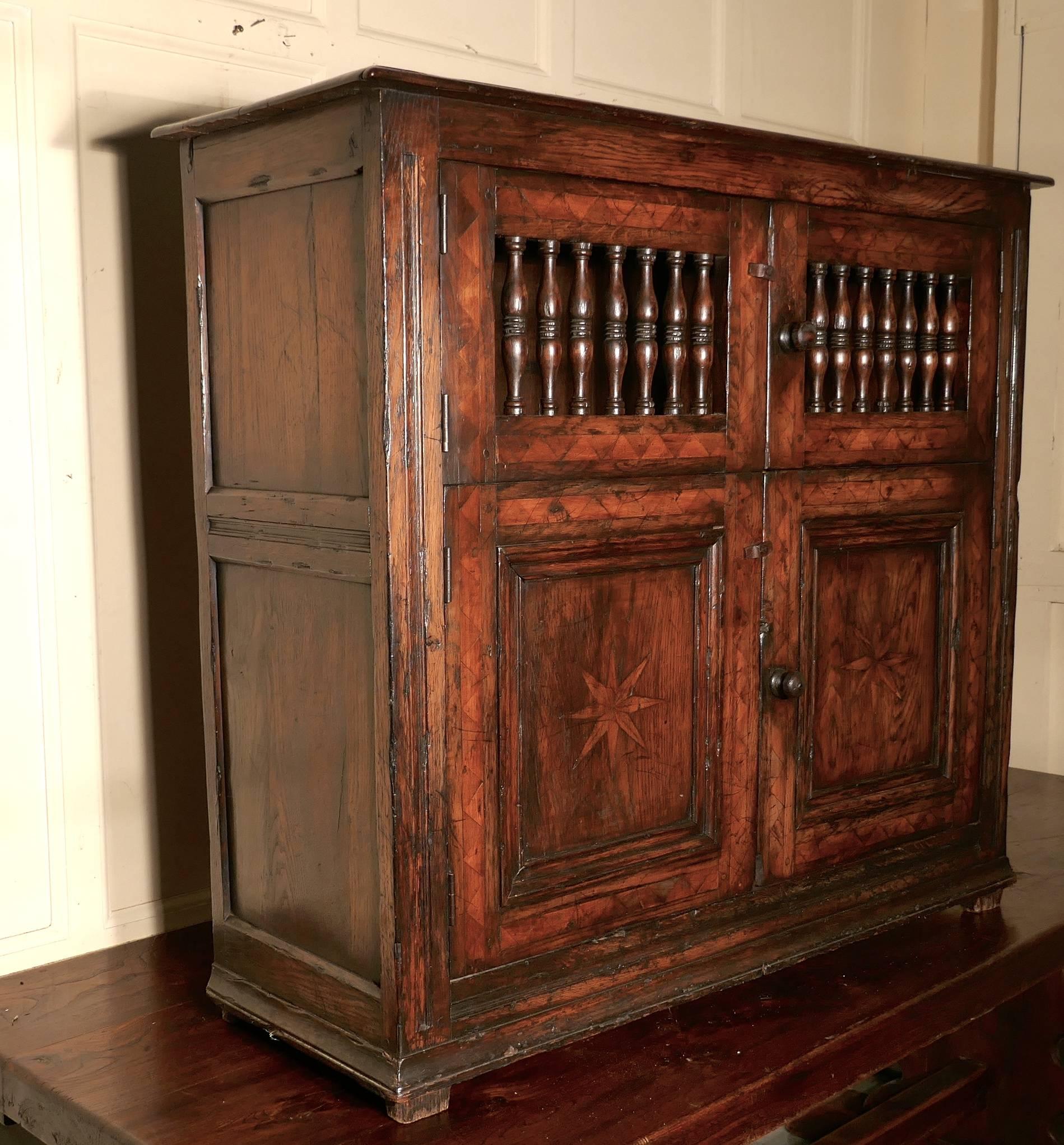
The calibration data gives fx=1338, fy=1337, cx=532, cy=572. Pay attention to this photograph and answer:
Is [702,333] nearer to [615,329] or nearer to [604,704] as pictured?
[615,329]

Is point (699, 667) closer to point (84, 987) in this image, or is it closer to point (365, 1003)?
point (365, 1003)

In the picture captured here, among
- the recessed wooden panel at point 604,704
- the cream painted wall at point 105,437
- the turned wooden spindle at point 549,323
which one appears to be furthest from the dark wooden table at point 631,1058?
the turned wooden spindle at point 549,323

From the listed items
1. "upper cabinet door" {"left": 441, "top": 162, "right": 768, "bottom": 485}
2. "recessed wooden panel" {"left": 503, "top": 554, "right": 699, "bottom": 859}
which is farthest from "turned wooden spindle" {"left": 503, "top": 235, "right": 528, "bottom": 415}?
"recessed wooden panel" {"left": 503, "top": 554, "right": 699, "bottom": 859}

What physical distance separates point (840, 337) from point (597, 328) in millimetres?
426

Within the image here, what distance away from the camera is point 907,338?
2.24 m

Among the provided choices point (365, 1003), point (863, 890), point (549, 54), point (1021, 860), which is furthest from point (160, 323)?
point (1021, 860)

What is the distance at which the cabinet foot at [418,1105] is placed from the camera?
1.67 metres

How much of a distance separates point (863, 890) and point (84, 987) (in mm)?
1256

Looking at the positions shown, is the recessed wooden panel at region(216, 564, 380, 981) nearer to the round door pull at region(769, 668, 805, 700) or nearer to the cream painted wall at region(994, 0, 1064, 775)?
the round door pull at region(769, 668, 805, 700)

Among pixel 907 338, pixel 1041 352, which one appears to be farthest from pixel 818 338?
pixel 1041 352

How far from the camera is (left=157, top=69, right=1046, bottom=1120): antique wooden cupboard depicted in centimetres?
165

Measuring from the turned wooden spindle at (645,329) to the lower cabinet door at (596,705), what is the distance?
0.13 m

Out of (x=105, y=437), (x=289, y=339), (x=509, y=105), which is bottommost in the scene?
(x=105, y=437)

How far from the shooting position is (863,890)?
222 centimetres
